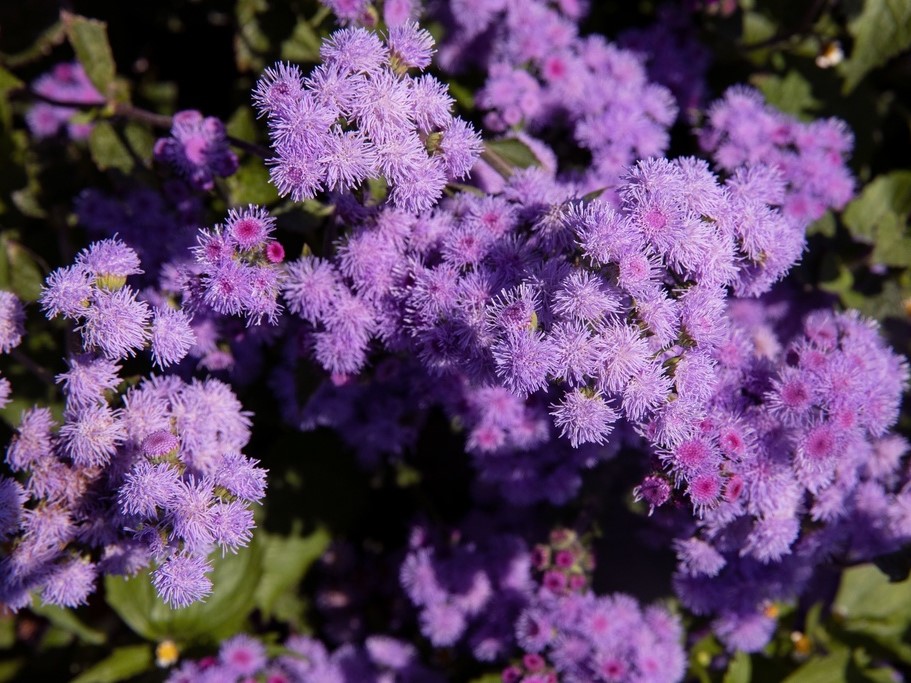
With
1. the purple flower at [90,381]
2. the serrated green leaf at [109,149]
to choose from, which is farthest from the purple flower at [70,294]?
the serrated green leaf at [109,149]

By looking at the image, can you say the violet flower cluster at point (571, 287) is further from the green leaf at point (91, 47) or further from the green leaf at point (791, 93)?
the green leaf at point (91, 47)

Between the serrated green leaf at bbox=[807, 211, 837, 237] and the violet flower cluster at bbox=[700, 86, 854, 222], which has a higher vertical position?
the violet flower cluster at bbox=[700, 86, 854, 222]

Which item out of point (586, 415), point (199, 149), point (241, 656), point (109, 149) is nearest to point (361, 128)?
point (199, 149)

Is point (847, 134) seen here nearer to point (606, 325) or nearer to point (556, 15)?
point (556, 15)

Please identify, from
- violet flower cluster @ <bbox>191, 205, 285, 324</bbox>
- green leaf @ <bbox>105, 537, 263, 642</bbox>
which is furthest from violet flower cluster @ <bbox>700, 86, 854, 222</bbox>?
green leaf @ <bbox>105, 537, 263, 642</bbox>

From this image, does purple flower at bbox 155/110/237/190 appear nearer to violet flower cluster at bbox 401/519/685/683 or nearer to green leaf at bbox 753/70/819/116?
violet flower cluster at bbox 401/519/685/683
